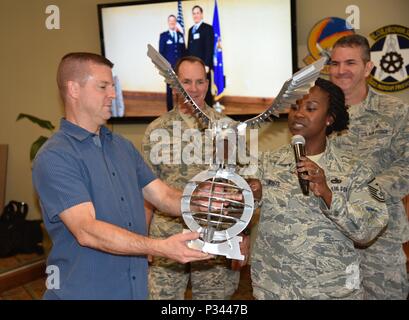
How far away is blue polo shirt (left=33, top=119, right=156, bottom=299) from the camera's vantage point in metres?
1.47

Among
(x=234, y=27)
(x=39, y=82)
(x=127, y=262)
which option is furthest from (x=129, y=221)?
(x=39, y=82)

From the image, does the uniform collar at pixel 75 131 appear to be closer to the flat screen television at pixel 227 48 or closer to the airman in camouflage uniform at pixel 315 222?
the airman in camouflage uniform at pixel 315 222

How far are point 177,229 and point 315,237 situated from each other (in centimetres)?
92

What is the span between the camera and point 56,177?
1455mm

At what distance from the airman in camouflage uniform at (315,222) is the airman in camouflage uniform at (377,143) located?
1.58 ft

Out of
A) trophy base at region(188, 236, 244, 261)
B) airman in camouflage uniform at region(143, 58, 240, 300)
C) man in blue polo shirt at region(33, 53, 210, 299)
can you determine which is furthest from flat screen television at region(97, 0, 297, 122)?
trophy base at region(188, 236, 244, 261)

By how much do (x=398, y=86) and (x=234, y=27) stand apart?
1.20 m

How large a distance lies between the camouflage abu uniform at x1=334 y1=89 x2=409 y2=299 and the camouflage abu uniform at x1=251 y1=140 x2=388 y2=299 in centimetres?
52

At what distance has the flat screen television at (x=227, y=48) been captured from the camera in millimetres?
3418

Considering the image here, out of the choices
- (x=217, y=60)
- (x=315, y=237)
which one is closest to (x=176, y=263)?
(x=315, y=237)

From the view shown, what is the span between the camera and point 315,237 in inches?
64.3

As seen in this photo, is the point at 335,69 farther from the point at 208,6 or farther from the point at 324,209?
the point at 208,6

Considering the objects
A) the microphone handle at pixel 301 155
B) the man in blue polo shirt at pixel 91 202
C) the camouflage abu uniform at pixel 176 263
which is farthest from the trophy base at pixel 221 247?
the camouflage abu uniform at pixel 176 263

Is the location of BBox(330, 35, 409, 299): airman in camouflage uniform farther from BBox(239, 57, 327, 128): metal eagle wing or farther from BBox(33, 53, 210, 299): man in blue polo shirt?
BBox(33, 53, 210, 299): man in blue polo shirt
